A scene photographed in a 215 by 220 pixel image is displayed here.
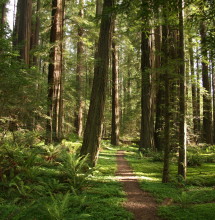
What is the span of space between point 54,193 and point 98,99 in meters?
4.21

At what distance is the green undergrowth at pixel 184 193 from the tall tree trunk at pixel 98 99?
84.3 inches

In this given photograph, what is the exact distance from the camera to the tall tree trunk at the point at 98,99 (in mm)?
7988

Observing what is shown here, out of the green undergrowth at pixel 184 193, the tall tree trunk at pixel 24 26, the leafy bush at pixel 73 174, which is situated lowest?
the green undergrowth at pixel 184 193

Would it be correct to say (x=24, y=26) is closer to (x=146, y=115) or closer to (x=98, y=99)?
(x=98, y=99)

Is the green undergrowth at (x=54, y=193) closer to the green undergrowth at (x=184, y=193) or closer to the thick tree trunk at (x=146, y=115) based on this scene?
the green undergrowth at (x=184, y=193)

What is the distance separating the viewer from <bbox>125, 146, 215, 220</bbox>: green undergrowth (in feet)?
14.0

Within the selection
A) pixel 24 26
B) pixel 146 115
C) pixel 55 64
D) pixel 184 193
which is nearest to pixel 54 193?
pixel 184 193

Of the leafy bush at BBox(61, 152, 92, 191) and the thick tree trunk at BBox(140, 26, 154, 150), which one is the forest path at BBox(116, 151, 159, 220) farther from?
the thick tree trunk at BBox(140, 26, 154, 150)

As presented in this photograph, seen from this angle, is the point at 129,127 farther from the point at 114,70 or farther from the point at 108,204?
the point at 108,204

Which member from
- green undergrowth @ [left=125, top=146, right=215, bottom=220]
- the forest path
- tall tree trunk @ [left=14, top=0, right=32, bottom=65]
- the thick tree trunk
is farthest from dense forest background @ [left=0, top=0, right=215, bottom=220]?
tall tree trunk @ [left=14, top=0, right=32, bottom=65]

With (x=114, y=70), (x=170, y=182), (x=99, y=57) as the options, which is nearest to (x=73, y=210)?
(x=170, y=182)

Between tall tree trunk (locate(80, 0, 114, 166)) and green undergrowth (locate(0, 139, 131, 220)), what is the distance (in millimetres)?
912

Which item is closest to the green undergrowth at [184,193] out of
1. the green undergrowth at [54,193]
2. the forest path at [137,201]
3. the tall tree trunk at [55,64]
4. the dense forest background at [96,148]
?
the dense forest background at [96,148]

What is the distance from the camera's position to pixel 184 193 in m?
4.82
